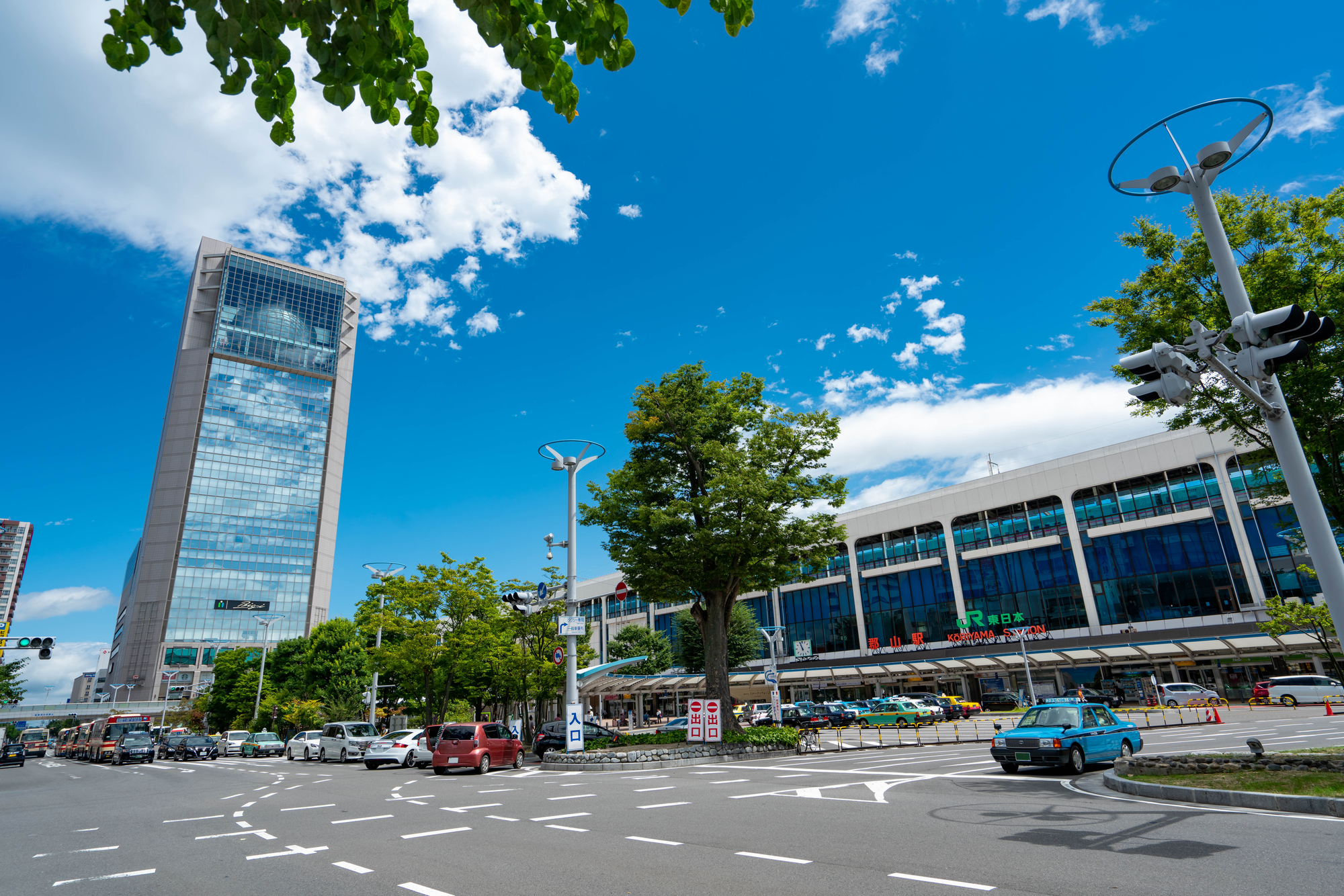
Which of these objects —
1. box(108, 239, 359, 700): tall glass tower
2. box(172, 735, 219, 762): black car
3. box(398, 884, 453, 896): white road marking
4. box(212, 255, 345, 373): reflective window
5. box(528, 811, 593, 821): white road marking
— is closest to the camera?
box(398, 884, 453, 896): white road marking

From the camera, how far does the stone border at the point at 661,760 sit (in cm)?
2227

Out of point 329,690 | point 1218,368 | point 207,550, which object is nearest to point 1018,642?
point 1218,368

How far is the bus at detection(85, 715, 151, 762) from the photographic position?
154ft

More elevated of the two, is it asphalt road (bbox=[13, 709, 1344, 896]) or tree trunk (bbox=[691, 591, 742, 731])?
tree trunk (bbox=[691, 591, 742, 731])

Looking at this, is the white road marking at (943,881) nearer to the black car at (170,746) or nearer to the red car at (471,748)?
the red car at (471,748)

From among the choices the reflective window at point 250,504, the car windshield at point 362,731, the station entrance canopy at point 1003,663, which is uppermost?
the reflective window at point 250,504

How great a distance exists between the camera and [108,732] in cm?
4831

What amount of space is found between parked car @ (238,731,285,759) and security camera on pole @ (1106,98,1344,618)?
52.8 m

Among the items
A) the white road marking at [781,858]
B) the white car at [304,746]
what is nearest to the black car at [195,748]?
the white car at [304,746]

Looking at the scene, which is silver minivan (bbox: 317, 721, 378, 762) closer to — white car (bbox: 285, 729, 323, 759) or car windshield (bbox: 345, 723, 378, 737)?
car windshield (bbox: 345, 723, 378, 737)

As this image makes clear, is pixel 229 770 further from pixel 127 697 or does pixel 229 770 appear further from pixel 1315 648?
pixel 127 697

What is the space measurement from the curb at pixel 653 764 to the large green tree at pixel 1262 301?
50.8 feet

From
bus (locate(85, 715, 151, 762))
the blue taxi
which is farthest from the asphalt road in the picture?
bus (locate(85, 715, 151, 762))

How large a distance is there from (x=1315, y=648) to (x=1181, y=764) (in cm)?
3923
